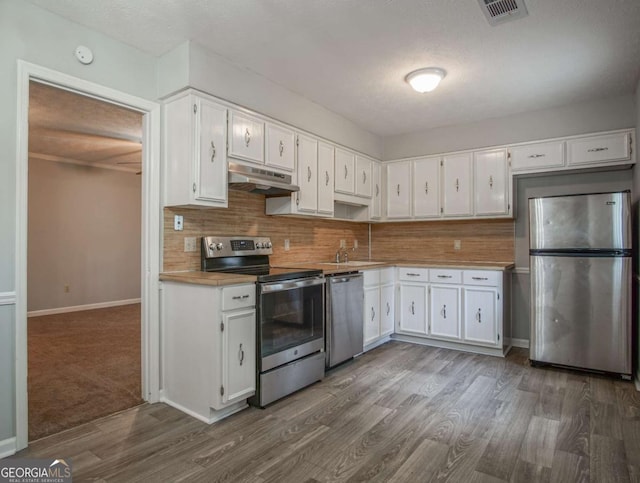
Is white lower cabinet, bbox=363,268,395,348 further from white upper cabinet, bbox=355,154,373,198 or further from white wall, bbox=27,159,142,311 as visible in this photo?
white wall, bbox=27,159,142,311

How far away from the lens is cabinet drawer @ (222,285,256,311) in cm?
245

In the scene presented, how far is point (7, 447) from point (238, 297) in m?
1.45

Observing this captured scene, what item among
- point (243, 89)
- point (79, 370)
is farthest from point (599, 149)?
point (79, 370)

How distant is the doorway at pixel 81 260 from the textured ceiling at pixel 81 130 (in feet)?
0.04

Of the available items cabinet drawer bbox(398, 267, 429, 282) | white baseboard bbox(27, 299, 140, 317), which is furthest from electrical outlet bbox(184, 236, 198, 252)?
white baseboard bbox(27, 299, 140, 317)

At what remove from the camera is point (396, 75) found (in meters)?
3.18

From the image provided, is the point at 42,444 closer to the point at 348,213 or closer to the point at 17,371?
the point at 17,371

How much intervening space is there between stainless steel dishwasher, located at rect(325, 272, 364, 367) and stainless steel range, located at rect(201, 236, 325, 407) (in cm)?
15

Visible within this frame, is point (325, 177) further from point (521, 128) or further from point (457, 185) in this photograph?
point (521, 128)

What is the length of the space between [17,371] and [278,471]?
1.56m

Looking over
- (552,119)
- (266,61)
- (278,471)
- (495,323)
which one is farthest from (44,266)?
(552,119)

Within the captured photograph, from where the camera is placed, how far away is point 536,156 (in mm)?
3949

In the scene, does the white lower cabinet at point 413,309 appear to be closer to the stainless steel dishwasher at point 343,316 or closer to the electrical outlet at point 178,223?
the stainless steel dishwasher at point 343,316

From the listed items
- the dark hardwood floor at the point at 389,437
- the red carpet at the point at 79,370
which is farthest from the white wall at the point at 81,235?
the dark hardwood floor at the point at 389,437
